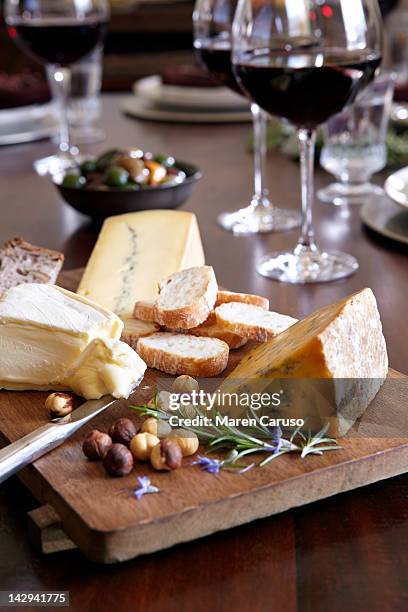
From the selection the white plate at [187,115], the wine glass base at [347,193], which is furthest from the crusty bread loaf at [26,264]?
the white plate at [187,115]

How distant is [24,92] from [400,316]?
1.45 m

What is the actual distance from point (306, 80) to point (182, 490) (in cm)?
75

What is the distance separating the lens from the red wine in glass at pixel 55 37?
204 cm

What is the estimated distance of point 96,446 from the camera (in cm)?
80

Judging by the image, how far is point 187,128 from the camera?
2461mm

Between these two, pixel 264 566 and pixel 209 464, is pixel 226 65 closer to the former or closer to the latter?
pixel 209 464

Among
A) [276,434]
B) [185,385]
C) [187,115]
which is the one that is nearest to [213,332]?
[185,385]

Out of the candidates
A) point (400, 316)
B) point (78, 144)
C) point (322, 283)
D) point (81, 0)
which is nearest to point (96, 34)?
point (81, 0)

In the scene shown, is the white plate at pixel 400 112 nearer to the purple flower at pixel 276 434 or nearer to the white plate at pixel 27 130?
the white plate at pixel 27 130

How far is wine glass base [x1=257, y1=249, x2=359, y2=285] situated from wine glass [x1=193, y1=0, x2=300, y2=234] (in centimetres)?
23

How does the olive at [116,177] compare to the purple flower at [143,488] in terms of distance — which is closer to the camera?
the purple flower at [143,488]

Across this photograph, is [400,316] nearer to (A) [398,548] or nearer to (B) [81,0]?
(A) [398,548]

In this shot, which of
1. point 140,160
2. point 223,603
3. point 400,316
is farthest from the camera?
point 140,160

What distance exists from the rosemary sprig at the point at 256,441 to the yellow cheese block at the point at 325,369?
0.06ft
